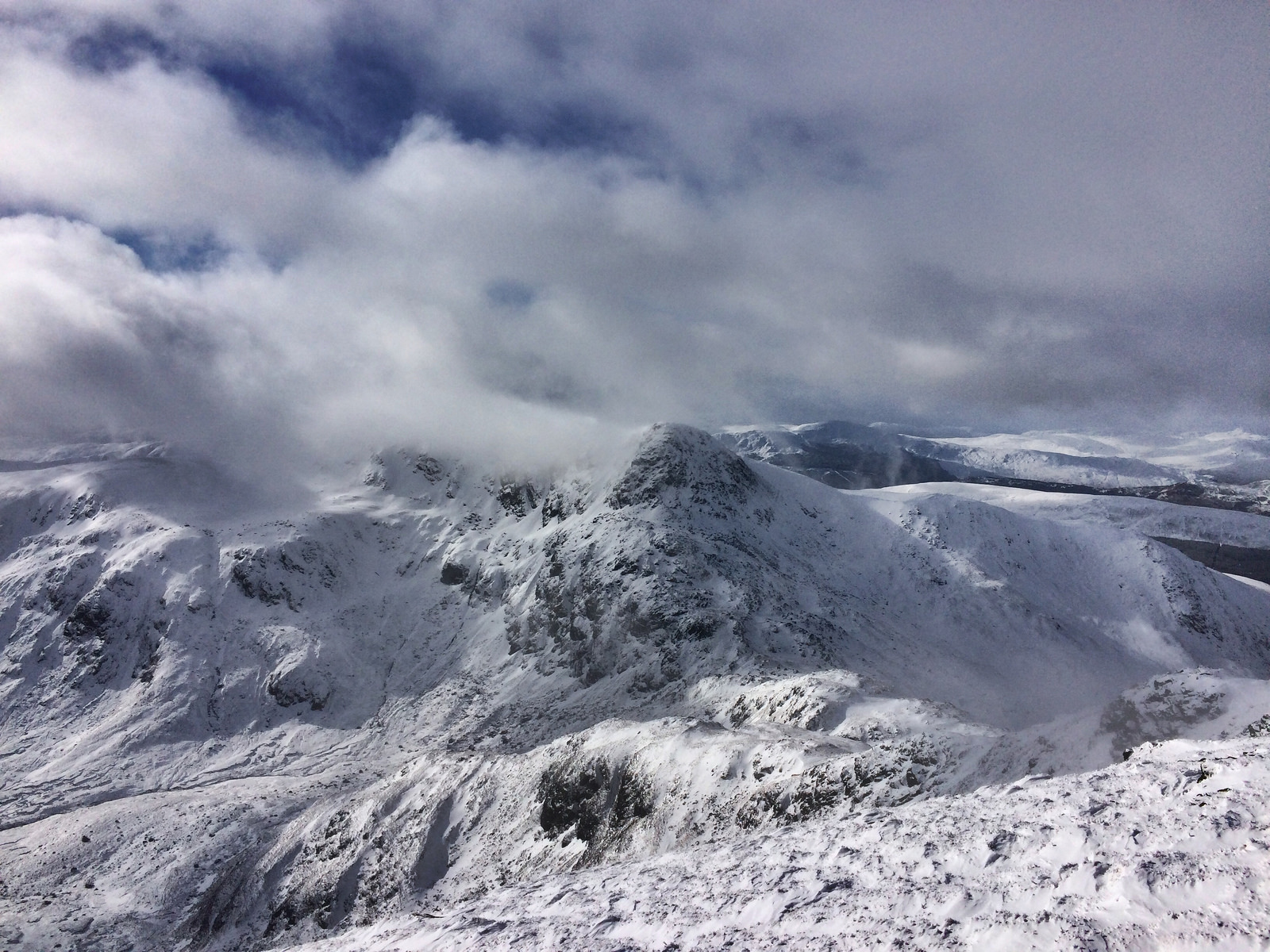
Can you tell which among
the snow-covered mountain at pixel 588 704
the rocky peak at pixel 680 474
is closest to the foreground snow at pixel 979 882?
the snow-covered mountain at pixel 588 704

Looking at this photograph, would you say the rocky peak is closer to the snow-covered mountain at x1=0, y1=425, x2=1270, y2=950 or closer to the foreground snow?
the snow-covered mountain at x1=0, y1=425, x2=1270, y2=950

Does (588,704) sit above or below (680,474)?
below

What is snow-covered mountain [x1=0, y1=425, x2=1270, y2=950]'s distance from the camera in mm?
15711

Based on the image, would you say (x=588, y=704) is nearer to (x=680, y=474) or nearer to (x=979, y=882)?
(x=680, y=474)

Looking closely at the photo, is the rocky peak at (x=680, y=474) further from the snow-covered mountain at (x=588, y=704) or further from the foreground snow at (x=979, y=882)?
the foreground snow at (x=979, y=882)

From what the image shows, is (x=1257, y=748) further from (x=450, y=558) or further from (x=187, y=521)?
(x=187, y=521)

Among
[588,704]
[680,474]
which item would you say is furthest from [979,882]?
[680,474]

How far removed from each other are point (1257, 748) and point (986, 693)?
2289 inches

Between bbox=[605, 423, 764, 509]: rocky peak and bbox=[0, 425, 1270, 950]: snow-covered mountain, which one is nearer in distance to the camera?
bbox=[0, 425, 1270, 950]: snow-covered mountain

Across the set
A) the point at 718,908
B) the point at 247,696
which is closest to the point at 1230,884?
the point at 718,908

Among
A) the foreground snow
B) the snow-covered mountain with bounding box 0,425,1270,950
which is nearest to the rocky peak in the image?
the snow-covered mountain with bounding box 0,425,1270,950

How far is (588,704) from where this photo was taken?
68.4m

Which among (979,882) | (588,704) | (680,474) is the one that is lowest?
(588,704)

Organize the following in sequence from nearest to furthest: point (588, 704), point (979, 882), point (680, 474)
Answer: point (979, 882), point (588, 704), point (680, 474)
